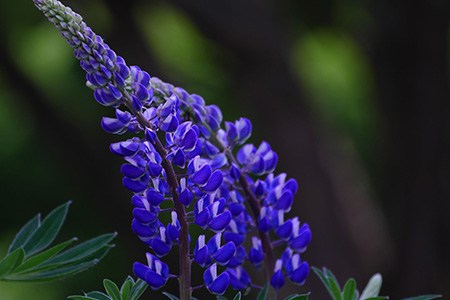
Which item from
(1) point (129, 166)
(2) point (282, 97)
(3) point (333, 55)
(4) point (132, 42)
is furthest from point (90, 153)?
(1) point (129, 166)

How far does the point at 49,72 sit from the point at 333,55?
1.36 m

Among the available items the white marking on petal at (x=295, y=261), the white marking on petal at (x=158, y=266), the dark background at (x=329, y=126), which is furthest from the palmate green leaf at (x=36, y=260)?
the dark background at (x=329, y=126)

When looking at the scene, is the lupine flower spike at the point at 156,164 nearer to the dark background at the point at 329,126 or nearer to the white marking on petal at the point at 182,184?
the white marking on petal at the point at 182,184

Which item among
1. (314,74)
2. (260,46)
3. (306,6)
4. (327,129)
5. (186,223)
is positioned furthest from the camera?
(314,74)

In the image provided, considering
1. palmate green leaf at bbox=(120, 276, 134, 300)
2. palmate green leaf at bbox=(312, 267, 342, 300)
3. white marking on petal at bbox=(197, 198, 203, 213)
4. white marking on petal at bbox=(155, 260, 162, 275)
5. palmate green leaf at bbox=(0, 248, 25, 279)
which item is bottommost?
palmate green leaf at bbox=(312, 267, 342, 300)

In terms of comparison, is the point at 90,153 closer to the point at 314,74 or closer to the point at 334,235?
the point at 334,235

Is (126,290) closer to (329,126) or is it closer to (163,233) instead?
(163,233)

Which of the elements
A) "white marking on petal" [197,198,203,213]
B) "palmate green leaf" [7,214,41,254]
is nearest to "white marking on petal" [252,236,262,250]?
"white marking on petal" [197,198,203,213]

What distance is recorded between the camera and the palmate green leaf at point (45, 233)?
829 mm

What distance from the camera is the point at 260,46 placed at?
109 inches

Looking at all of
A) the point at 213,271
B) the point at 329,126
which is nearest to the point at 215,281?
the point at 213,271

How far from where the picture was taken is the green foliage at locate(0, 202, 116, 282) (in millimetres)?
735

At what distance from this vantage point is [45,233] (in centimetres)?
84

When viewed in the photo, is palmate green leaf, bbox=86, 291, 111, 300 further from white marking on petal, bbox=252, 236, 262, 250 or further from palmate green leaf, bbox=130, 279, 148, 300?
white marking on petal, bbox=252, 236, 262, 250
